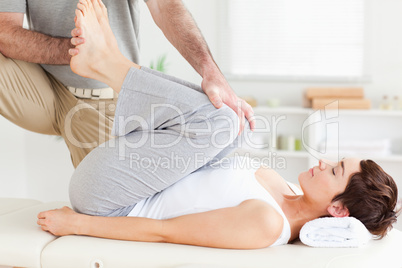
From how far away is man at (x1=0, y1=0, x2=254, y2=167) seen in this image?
191cm

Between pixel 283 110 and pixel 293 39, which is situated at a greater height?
pixel 293 39

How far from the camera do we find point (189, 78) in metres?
4.10

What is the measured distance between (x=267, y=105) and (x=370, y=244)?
8.17 feet

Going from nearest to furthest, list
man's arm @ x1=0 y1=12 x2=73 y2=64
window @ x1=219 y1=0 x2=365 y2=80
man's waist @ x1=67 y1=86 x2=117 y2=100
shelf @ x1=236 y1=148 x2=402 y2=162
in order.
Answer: man's arm @ x1=0 y1=12 x2=73 y2=64 → man's waist @ x1=67 y1=86 x2=117 y2=100 → shelf @ x1=236 y1=148 x2=402 y2=162 → window @ x1=219 y1=0 x2=365 y2=80

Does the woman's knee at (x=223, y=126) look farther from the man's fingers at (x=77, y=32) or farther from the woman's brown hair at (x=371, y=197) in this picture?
the man's fingers at (x=77, y=32)

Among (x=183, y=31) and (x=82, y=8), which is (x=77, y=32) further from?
(x=183, y=31)

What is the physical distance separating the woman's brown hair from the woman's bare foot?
80 centimetres

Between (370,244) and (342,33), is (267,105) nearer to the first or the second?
(342,33)

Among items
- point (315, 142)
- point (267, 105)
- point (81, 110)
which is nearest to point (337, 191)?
point (81, 110)

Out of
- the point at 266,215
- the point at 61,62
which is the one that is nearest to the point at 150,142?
the point at 266,215

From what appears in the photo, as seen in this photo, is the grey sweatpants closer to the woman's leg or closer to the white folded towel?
the woman's leg

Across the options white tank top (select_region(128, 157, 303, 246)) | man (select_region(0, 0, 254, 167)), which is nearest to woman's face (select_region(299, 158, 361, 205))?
white tank top (select_region(128, 157, 303, 246))

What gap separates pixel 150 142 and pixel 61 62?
2.15 feet

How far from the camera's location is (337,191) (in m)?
1.50
